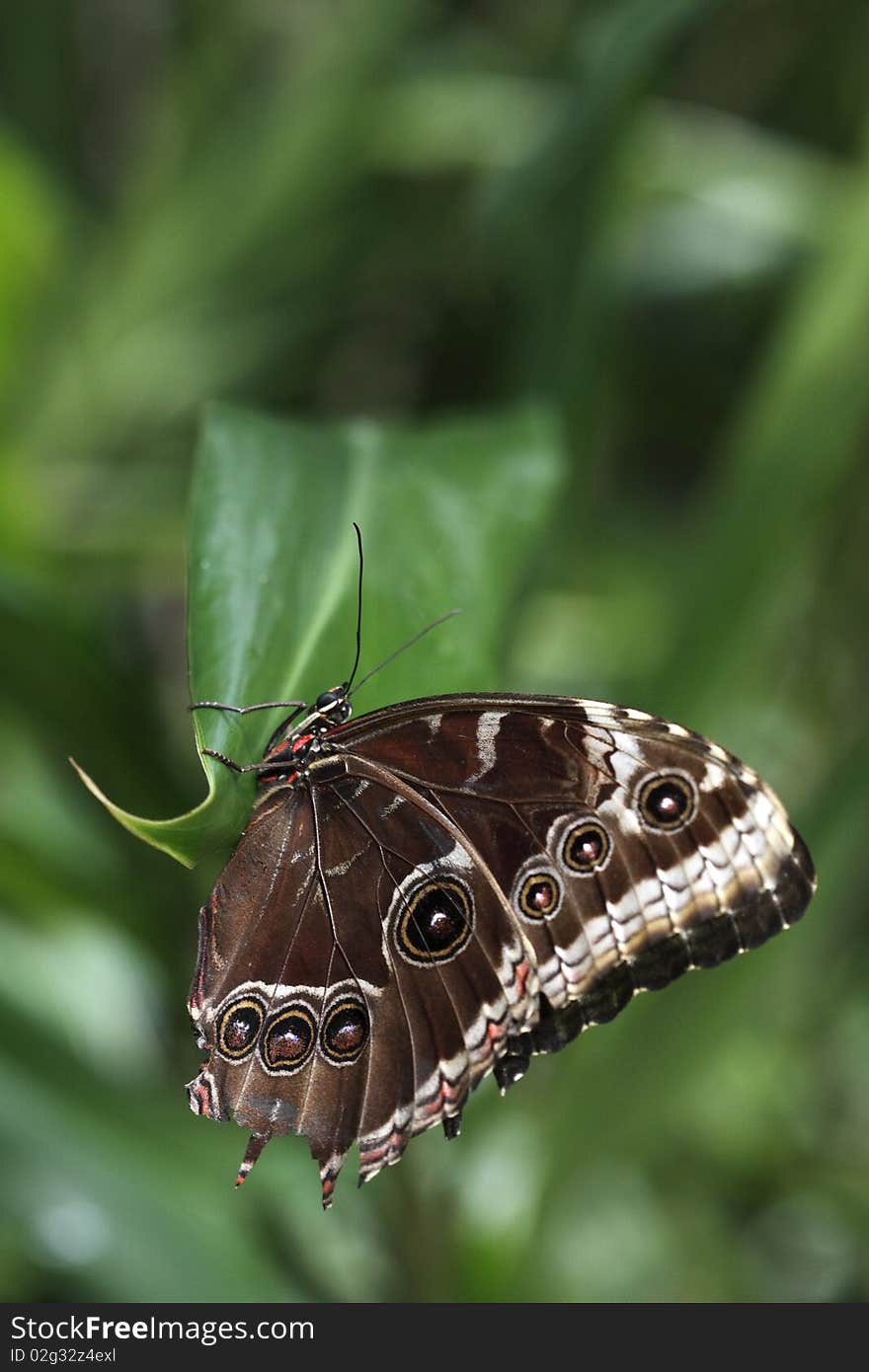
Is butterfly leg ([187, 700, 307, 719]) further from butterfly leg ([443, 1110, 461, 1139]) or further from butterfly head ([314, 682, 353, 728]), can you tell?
butterfly leg ([443, 1110, 461, 1139])

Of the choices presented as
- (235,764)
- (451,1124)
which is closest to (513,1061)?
(451,1124)

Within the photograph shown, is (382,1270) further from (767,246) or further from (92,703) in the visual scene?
(767,246)

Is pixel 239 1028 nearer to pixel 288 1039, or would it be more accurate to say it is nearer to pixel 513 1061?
pixel 288 1039

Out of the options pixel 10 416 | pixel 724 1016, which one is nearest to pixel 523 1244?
pixel 724 1016

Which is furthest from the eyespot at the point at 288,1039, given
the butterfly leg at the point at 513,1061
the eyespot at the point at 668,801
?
the eyespot at the point at 668,801

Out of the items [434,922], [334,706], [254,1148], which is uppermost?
[334,706]

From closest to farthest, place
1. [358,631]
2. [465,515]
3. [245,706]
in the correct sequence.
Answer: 1. [245,706]
2. [358,631]
3. [465,515]

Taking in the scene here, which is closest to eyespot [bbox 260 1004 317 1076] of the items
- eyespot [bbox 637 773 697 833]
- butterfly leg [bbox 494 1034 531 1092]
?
butterfly leg [bbox 494 1034 531 1092]

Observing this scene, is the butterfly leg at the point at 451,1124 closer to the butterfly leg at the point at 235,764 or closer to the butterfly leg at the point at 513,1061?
the butterfly leg at the point at 513,1061
